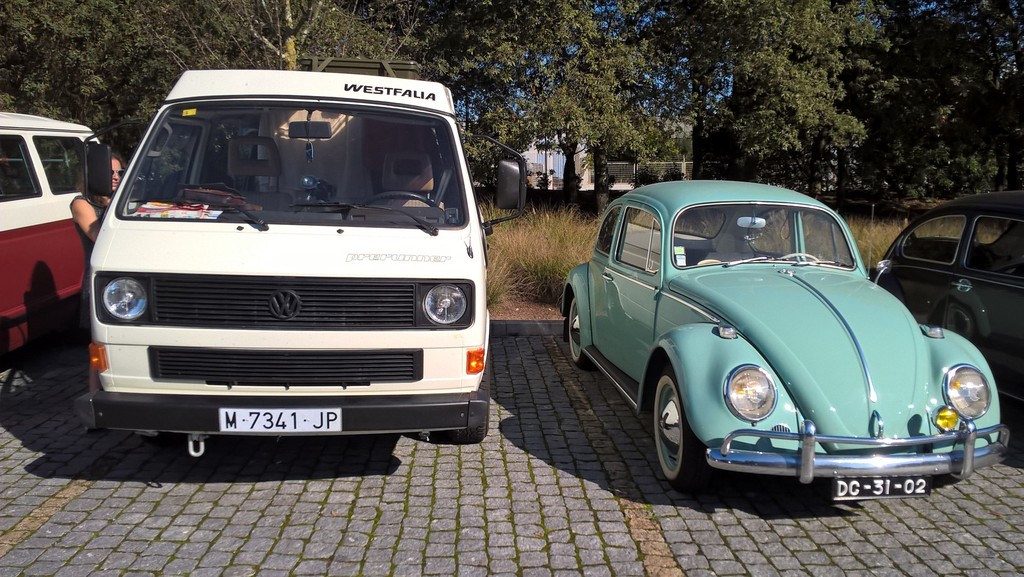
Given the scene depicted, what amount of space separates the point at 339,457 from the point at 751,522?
2.55 meters

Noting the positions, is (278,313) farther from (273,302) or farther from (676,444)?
(676,444)

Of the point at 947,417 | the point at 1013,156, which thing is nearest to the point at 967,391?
the point at 947,417

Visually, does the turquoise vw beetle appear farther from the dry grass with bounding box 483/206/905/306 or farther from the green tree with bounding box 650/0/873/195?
the green tree with bounding box 650/0/873/195

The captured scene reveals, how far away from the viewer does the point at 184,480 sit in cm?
471

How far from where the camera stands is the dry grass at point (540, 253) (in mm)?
10070

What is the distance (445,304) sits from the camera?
4.29m

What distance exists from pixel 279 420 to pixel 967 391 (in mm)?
3588

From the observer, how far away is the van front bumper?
403cm

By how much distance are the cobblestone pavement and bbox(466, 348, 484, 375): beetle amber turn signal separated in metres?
0.75

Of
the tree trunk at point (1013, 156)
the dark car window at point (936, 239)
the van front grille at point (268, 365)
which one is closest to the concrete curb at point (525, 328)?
the dark car window at point (936, 239)

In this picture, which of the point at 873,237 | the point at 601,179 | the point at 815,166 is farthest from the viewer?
the point at 815,166

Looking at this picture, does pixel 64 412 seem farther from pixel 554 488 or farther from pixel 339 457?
pixel 554 488

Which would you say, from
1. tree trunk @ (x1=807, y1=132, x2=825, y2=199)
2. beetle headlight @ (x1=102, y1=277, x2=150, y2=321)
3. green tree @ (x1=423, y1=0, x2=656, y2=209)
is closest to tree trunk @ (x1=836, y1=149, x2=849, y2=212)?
tree trunk @ (x1=807, y1=132, x2=825, y2=199)

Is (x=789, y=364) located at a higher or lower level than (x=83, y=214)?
lower
